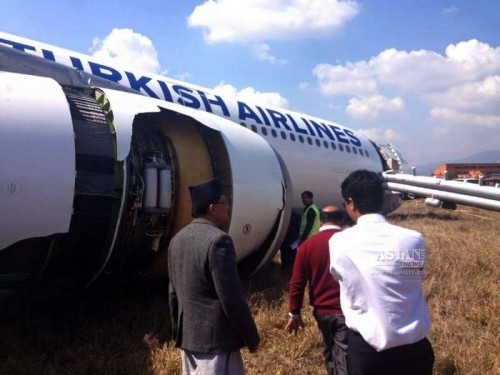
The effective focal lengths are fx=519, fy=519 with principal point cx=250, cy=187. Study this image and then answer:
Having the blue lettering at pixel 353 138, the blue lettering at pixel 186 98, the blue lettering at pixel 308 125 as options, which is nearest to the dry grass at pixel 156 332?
the blue lettering at pixel 186 98

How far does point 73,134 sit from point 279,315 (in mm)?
2887

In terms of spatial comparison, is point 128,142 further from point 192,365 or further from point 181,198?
point 192,365

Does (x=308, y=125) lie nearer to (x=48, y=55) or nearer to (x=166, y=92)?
(x=166, y=92)

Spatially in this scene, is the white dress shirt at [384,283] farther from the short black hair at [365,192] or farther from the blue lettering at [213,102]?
the blue lettering at [213,102]

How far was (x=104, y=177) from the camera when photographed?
197 inches

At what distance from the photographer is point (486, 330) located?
17.9 feet

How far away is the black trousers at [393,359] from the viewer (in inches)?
108

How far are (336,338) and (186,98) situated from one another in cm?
933

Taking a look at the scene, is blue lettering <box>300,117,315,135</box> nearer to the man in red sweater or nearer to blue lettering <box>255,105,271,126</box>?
blue lettering <box>255,105,271,126</box>

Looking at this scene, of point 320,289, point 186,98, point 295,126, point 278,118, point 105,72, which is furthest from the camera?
point 295,126

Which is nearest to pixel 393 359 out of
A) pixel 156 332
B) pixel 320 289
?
pixel 320 289

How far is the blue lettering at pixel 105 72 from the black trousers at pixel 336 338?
348 inches

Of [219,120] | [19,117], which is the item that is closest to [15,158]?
[19,117]

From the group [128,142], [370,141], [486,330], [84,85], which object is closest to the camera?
[128,142]
